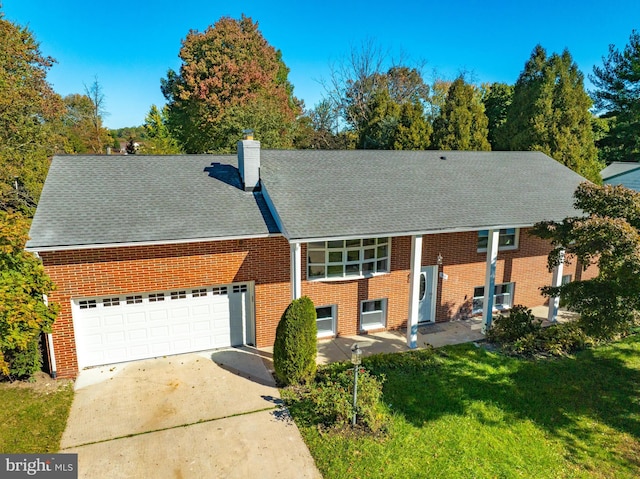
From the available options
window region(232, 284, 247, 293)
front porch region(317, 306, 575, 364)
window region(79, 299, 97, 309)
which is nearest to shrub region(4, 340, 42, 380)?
window region(79, 299, 97, 309)

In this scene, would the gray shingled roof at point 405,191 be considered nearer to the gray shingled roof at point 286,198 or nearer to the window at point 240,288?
the gray shingled roof at point 286,198

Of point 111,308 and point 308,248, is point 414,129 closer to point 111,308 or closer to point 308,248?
point 308,248

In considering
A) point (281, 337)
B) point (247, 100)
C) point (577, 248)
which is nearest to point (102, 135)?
point (247, 100)

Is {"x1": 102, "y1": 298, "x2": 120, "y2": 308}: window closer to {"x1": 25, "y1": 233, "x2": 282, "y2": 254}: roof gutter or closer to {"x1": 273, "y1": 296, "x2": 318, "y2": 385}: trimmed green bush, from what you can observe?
{"x1": 25, "y1": 233, "x2": 282, "y2": 254}: roof gutter

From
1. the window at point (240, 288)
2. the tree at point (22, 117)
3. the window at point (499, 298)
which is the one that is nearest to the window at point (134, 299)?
the window at point (240, 288)

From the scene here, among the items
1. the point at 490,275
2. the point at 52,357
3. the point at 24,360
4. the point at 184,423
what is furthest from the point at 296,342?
the point at 490,275

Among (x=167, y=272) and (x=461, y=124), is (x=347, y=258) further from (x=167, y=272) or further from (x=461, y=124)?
(x=461, y=124)
